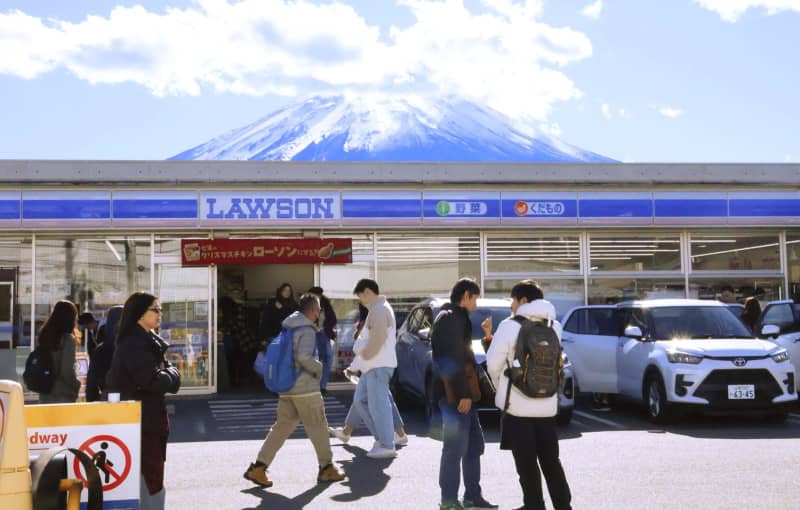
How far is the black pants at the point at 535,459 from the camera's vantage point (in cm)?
631

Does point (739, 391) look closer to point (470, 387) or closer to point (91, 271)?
point (470, 387)

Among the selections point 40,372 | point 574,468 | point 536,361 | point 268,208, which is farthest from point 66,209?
point 536,361

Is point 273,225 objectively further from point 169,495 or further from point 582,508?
point 582,508

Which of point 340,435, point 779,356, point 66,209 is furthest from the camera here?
point 66,209

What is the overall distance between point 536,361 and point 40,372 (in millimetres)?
4501

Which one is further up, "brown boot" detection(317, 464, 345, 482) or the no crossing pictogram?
the no crossing pictogram

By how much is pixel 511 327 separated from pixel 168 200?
1130 cm

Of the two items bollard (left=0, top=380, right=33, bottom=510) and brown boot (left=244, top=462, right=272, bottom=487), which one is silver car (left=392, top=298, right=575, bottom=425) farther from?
bollard (left=0, top=380, right=33, bottom=510)

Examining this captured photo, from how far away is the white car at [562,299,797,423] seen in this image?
457 inches

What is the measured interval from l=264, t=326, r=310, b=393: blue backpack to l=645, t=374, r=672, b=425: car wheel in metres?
5.50

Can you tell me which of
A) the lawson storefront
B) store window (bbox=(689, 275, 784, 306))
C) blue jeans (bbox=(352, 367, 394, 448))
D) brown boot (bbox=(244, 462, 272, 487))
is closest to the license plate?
blue jeans (bbox=(352, 367, 394, 448))

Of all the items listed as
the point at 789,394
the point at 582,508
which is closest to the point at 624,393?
the point at 789,394

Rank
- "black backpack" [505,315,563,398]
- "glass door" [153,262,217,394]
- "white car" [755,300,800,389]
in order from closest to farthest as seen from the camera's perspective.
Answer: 1. "black backpack" [505,315,563,398]
2. "white car" [755,300,800,389]
3. "glass door" [153,262,217,394]

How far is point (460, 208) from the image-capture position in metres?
17.4
